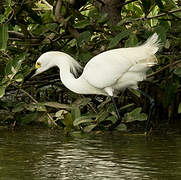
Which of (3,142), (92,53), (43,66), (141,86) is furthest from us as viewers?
(141,86)

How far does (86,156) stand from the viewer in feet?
17.1

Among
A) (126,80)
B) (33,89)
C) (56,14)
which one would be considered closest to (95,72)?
(126,80)

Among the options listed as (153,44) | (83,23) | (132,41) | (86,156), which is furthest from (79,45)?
(86,156)

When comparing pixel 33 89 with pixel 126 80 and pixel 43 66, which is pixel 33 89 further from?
pixel 126 80

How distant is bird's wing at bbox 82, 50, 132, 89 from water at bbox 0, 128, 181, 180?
57cm

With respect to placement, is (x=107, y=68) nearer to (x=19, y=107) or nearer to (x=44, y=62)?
(x=44, y=62)

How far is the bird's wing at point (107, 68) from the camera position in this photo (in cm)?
595

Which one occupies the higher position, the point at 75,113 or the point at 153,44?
the point at 153,44

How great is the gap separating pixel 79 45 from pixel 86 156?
153cm

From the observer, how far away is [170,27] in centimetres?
651

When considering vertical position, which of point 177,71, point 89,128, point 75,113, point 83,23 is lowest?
point 89,128

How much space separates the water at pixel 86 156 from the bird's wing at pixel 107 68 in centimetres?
57

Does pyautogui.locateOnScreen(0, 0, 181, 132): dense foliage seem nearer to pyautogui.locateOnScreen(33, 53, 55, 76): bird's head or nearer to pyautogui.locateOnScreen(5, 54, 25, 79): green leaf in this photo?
pyautogui.locateOnScreen(5, 54, 25, 79): green leaf

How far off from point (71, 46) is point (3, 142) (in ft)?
5.62
